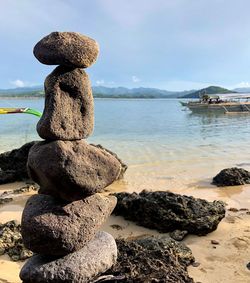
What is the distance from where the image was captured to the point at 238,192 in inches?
457

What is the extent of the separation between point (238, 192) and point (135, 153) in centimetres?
1015

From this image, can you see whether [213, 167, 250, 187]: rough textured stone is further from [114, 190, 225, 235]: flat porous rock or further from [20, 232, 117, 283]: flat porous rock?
[20, 232, 117, 283]: flat porous rock

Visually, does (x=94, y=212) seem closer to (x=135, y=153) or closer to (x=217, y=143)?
(x=135, y=153)

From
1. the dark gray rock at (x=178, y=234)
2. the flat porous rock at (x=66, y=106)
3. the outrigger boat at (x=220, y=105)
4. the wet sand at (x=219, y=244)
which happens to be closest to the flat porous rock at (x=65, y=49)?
the flat porous rock at (x=66, y=106)

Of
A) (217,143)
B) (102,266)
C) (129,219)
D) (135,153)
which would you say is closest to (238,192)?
(129,219)

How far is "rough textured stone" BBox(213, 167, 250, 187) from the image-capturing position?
12502 mm

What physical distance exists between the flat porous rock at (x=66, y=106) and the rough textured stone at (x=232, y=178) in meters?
8.62

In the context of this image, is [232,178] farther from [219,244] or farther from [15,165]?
[15,165]

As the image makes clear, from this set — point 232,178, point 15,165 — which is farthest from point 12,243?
point 232,178

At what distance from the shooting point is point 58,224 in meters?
4.66

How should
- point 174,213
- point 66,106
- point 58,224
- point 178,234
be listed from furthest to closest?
point 174,213 < point 178,234 < point 66,106 < point 58,224

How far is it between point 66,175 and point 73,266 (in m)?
1.16

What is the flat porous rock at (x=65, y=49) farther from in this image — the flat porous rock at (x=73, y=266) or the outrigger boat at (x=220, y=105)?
the outrigger boat at (x=220, y=105)

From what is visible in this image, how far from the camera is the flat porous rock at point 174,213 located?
773cm
